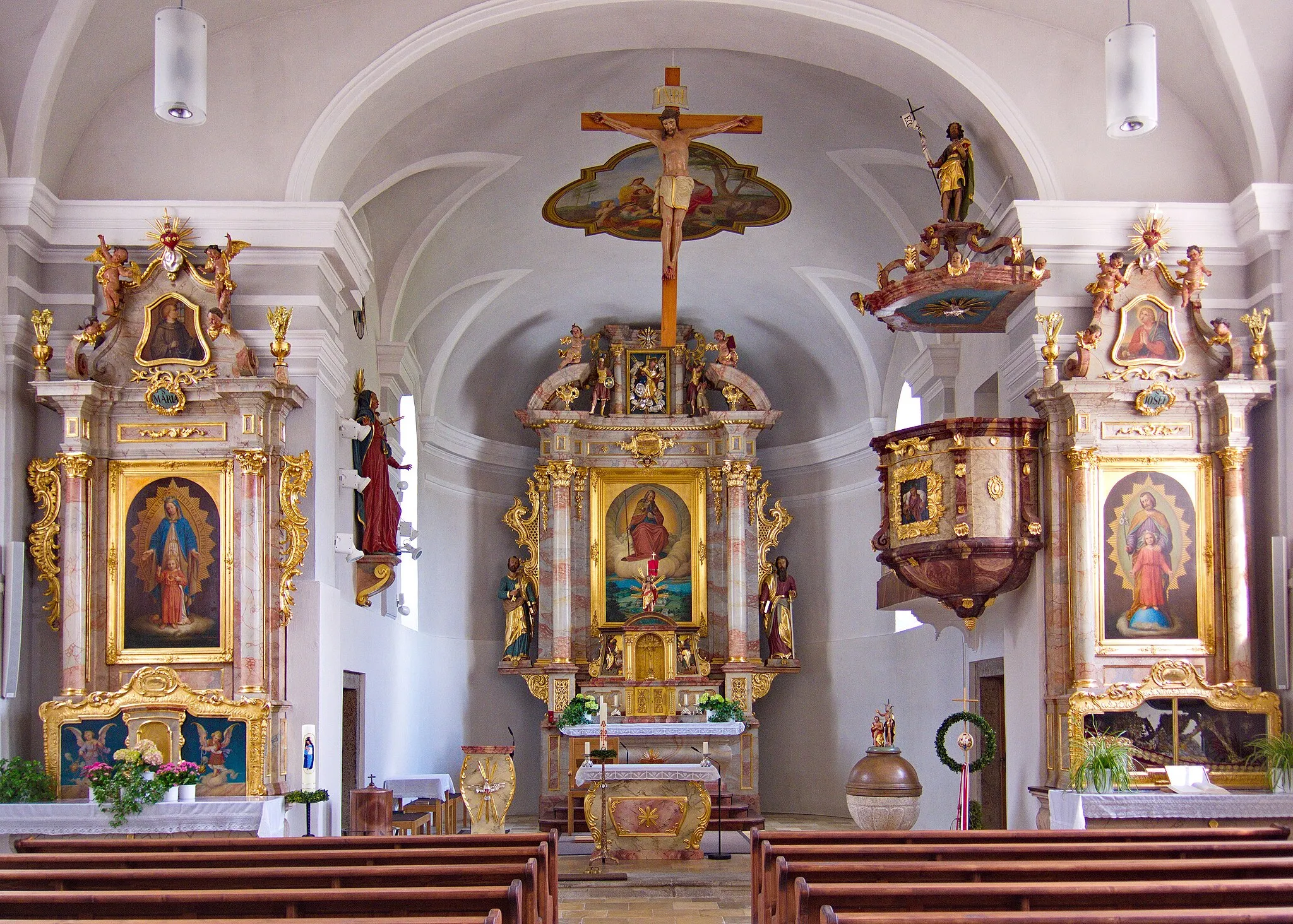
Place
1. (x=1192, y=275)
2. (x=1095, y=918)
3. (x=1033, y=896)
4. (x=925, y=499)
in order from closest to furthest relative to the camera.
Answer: (x=1095, y=918) → (x=1033, y=896) → (x=1192, y=275) → (x=925, y=499)

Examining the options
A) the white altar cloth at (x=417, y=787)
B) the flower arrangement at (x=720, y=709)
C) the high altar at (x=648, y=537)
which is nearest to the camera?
the white altar cloth at (x=417, y=787)

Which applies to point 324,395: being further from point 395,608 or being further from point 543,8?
point 395,608

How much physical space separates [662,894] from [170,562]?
429 cm

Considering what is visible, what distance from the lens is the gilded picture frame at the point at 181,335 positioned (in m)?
10.4

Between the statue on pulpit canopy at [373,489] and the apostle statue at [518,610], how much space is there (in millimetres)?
4905

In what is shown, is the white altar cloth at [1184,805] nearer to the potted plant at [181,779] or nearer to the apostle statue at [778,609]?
the potted plant at [181,779]

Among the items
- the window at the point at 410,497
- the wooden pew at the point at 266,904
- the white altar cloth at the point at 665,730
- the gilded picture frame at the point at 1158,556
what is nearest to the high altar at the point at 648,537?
the white altar cloth at the point at 665,730

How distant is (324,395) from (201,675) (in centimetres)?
228

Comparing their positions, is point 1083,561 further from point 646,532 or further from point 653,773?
point 646,532

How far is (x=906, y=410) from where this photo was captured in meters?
17.3

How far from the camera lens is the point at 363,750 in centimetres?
1343

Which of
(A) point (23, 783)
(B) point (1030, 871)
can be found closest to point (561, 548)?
(A) point (23, 783)

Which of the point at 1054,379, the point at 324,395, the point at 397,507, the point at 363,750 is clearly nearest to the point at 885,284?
the point at 1054,379

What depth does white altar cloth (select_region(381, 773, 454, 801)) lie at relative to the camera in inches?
551
